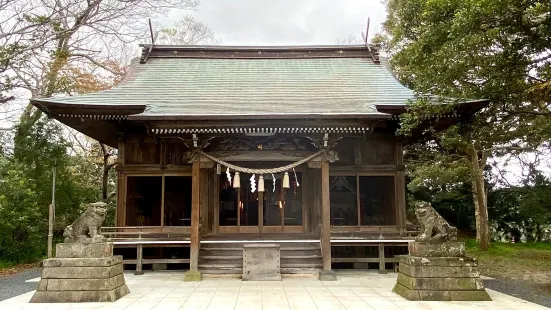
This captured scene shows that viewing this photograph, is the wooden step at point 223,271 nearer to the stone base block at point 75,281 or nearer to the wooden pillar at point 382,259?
the stone base block at point 75,281

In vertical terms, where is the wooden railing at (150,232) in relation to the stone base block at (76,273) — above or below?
above

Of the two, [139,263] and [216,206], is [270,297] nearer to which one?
[139,263]

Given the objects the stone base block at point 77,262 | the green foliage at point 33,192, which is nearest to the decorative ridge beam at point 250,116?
the stone base block at point 77,262

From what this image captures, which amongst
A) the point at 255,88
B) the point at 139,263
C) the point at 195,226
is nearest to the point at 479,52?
the point at 255,88

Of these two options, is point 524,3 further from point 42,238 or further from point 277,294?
point 42,238

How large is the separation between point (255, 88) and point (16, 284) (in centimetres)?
778

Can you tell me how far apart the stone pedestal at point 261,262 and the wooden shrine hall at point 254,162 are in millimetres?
567

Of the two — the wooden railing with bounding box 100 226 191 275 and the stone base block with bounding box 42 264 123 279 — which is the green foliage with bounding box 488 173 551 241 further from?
the stone base block with bounding box 42 264 123 279

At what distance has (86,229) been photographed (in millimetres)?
7098

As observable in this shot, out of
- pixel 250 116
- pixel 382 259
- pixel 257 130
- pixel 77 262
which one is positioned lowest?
pixel 382 259

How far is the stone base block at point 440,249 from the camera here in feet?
22.5

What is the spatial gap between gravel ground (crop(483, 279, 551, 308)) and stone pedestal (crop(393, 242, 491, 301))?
3.45 feet

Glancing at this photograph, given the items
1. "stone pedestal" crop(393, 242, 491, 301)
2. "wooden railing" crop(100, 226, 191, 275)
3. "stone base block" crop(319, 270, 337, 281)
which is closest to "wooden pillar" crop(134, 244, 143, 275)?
"wooden railing" crop(100, 226, 191, 275)

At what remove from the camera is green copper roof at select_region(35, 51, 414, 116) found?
9.97 meters
